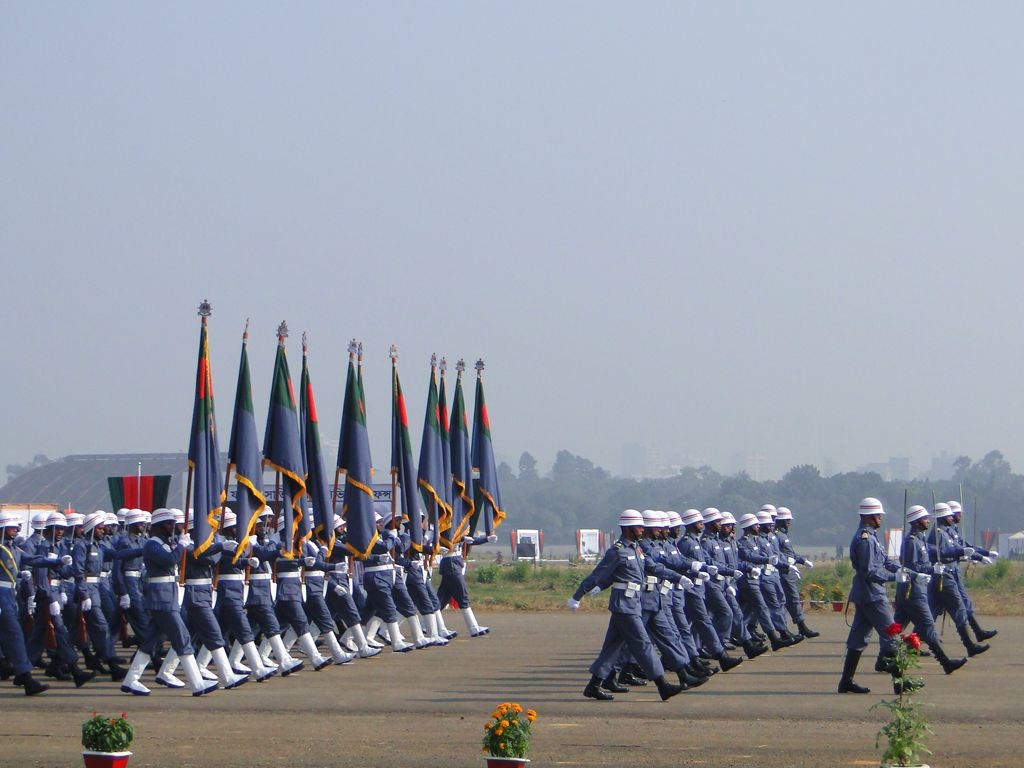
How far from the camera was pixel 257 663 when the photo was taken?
17.2 metres

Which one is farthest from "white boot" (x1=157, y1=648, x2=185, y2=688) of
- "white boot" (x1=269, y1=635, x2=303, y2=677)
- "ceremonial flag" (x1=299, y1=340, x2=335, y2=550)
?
"ceremonial flag" (x1=299, y1=340, x2=335, y2=550)

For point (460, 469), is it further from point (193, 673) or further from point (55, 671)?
point (193, 673)

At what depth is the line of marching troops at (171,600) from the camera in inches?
630

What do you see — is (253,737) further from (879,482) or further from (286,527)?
(879,482)

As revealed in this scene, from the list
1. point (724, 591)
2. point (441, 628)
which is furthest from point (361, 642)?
point (724, 591)

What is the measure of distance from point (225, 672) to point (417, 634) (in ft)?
19.4

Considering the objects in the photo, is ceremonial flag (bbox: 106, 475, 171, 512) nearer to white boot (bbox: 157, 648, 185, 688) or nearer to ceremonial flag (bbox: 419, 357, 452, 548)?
ceremonial flag (bbox: 419, 357, 452, 548)

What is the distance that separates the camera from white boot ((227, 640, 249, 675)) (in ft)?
58.0

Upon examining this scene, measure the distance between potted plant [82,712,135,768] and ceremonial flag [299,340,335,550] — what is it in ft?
30.4

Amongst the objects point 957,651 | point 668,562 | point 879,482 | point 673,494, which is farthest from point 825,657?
Answer: point 673,494

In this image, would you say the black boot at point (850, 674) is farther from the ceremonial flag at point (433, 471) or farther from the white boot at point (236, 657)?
the ceremonial flag at point (433, 471)

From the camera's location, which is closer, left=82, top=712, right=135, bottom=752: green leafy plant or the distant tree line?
left=82, top=712, right=135, bottom=752: green leafy plant

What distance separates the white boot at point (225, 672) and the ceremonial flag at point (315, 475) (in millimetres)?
3386

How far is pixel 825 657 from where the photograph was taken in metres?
20.3
